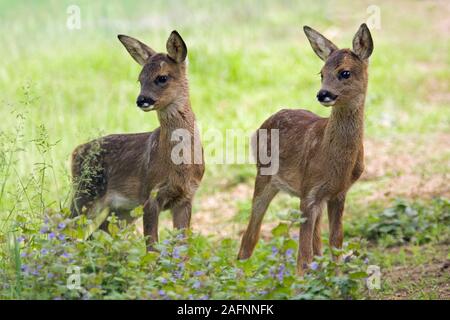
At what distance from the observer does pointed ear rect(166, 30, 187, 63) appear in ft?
27.4

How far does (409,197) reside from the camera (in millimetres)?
10359

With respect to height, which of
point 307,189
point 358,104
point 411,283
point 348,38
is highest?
point 348,38

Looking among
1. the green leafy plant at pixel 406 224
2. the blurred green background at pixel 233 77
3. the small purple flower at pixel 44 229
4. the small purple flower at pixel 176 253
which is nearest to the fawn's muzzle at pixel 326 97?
the small purple flower at pixel 176 253

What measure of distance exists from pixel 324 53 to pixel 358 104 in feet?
1.89

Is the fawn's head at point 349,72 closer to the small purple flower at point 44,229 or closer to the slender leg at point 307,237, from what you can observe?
the slender leg at point 307,237

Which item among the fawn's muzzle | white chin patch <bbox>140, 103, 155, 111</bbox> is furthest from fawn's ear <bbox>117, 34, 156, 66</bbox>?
the fawn's muzzle

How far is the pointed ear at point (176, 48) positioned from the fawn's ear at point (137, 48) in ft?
0.68

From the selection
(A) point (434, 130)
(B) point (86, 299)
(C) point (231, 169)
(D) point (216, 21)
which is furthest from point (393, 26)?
(B) point (86, 299)

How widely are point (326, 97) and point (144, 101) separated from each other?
4.93 feet

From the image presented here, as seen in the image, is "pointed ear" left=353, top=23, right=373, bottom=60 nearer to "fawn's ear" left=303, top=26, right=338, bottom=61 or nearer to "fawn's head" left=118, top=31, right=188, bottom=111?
"fawn's ear" left=303, top=26, right=338, bottom=61

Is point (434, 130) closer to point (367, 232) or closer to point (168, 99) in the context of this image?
point (367, 232)

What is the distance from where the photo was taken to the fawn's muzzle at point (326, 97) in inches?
302

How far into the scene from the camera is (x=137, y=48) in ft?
28.0

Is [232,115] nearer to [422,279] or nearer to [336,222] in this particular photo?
[336,222]
